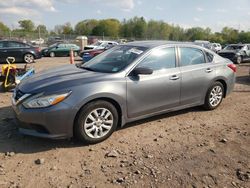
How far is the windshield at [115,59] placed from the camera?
4.68 m

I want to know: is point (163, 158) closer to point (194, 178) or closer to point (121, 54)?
point (194, 178)

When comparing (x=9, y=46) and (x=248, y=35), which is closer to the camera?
(x=9, y=46)

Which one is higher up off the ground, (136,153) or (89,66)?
(89,66)

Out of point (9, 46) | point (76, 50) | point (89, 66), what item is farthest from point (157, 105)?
point (76, 50)

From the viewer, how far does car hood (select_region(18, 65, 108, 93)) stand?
4024mm

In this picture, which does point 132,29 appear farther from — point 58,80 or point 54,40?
point 58,80

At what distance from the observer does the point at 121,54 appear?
511cm

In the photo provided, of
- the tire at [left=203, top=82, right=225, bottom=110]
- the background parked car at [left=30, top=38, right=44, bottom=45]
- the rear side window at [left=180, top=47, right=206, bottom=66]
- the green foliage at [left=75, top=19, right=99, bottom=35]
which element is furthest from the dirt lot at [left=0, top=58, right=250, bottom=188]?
the green foliage at [left=75, top=19, right=99, bottom=35]

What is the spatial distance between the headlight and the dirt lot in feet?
2.27

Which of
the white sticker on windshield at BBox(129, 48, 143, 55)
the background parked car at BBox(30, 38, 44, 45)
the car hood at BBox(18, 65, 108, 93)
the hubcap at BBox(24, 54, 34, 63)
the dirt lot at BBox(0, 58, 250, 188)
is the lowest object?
the dirt lot at BBox(0, 58, 250, 188)

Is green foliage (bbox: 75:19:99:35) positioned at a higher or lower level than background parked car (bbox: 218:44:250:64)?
higher

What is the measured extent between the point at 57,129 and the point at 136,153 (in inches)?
47.3

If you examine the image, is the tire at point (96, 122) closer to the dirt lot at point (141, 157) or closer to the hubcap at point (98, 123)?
the hubcap at point (98, 123)

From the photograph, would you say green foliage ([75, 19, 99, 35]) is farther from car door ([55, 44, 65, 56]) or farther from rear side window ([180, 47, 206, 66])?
rear side window ([180, 47, 206, 66])
